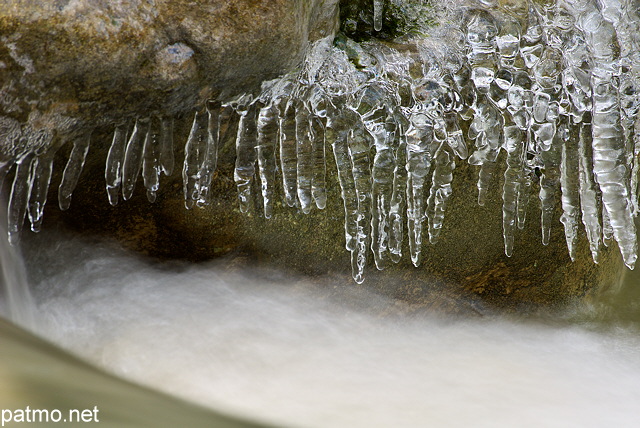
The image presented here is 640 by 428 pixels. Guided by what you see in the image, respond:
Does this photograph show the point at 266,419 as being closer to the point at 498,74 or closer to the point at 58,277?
the point at 58,277

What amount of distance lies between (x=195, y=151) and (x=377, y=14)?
2.72ft

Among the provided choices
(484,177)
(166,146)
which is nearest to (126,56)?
(166,146)

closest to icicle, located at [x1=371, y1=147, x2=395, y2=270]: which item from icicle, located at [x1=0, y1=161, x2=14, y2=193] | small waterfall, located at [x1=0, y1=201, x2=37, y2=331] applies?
icicle, located at [x1=0, y1=161, x2=14, y2=193]

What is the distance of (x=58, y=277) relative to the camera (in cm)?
251

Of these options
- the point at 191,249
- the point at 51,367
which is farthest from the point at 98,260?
the point at 51,367

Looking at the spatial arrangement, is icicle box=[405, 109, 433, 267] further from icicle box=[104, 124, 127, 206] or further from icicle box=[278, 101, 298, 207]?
icicle box=[104, 124, 127, 206]

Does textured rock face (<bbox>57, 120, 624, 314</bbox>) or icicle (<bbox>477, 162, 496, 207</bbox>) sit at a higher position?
icicle (<bbox>477, 162, 496, 207</bbox>)

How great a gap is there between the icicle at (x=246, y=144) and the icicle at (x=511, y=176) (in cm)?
96

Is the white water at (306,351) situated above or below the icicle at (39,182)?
below

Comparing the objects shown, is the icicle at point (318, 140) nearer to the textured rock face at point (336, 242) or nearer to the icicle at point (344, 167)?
the icicle at point (344, 167)

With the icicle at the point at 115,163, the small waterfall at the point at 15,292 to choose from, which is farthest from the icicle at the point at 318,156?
the small waterfall at the point at 15,292

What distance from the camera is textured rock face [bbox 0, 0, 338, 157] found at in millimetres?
1794

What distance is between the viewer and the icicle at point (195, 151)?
2.23 m

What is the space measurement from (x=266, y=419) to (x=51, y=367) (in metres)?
0.69
